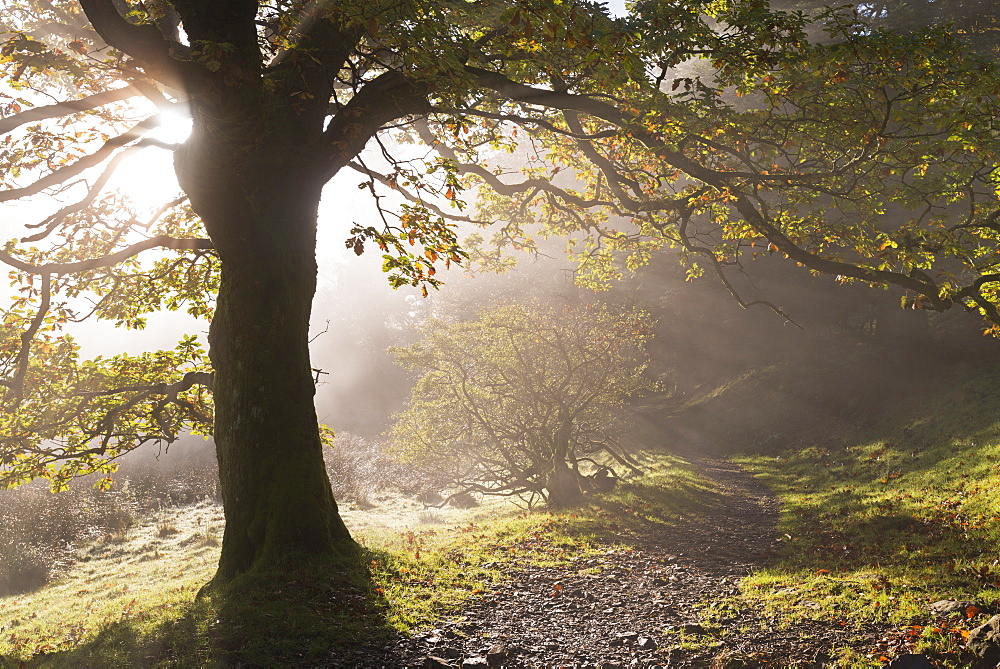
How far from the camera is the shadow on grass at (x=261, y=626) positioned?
4.92 meters

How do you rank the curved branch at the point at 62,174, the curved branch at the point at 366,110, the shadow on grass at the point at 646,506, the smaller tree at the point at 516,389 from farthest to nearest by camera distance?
1. the smaller tree at the point at 516,389
2. the shadow on grass at the point at 646,506
3. the curved branch at the point at 366,110
4. the curved branch at the point at 62,174

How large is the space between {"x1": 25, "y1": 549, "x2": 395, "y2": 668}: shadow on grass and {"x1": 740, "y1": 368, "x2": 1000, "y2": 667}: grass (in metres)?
4.58

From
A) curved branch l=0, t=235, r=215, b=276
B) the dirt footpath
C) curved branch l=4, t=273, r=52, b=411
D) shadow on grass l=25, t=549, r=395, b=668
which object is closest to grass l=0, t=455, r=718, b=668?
shadow on grass l=25, t=549, r=395, b=668

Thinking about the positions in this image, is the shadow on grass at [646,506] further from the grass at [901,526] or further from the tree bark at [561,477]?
the grass at [901,526]

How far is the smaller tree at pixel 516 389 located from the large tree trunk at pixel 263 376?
9.68 metres

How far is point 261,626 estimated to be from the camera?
5379 mm

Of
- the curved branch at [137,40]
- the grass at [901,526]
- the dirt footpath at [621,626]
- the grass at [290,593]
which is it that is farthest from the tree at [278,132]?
the grass at [901,526]

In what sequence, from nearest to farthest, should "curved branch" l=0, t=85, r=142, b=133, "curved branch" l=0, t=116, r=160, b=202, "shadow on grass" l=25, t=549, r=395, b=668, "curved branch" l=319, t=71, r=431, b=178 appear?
"shadow on grass" l=25, t=549, r=395, b=668
"curved branch" l=0, t=85, r=142, b=133
"curved branch" l=0, t=116, r=160, b=202
"curved branch" l=319, t=71, r=431, b=178

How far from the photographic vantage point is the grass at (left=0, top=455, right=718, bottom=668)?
521cm

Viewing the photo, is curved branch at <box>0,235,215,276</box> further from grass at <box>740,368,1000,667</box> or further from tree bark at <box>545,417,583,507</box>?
tree bark at <box>545,417,583,507</box>

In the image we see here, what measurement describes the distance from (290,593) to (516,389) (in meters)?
11.9

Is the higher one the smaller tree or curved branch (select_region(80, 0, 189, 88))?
curved branch (select_region(80, 0, 189, 88))

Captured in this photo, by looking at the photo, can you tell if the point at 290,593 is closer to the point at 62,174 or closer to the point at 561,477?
the point at 62,174

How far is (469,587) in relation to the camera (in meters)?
7.55
